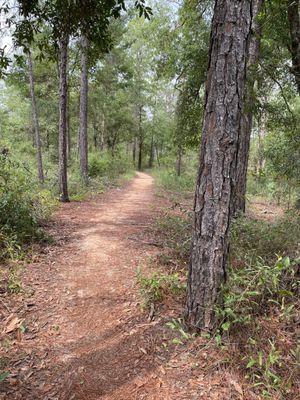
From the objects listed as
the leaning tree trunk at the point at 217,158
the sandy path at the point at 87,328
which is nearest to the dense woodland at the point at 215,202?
the leaning tree trunk at the point at 217,158

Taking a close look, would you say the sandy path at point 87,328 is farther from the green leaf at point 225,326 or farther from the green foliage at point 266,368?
the green foliage at point 266,368

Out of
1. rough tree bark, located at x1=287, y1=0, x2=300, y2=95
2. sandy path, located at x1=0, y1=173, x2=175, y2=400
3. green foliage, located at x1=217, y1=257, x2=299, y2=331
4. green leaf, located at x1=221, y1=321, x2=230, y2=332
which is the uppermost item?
rough tree bark, located at x1=287, y1=0, x2=300, y2=95

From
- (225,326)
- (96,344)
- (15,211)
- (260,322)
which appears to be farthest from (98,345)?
(15,211)

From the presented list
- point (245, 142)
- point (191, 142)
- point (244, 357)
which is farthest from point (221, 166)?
point (191, 142)

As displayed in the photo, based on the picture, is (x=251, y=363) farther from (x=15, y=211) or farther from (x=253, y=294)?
(x=15, y=211)

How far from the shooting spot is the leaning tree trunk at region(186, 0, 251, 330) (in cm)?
226

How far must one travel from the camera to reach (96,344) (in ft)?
8.70

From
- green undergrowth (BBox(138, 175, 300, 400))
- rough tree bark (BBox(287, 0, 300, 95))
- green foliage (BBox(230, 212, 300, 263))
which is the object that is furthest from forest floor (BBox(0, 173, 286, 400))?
rough tree bark (BBox(287, 0, 300, 95))

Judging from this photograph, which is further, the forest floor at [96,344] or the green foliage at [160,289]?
the green foliage at [160,289]

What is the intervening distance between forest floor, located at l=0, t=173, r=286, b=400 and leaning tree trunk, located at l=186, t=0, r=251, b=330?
0.38 meters

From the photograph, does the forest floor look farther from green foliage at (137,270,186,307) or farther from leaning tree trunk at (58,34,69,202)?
leaning tree trunk at (58,34,69,202)

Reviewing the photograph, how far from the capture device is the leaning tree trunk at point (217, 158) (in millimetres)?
2258

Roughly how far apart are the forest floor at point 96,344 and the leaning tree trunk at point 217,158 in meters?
0.38

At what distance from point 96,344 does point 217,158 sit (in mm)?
2020
